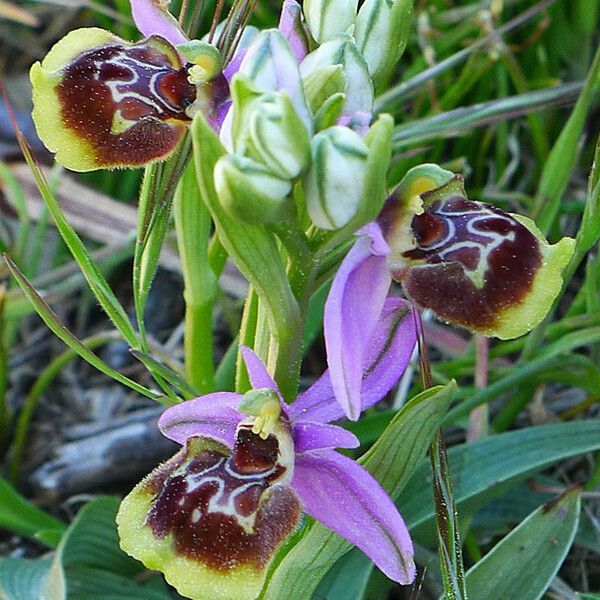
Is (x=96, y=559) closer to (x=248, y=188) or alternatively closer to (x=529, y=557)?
(x=529, y=557)

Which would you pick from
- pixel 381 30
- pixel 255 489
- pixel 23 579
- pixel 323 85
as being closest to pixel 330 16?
pixel 381 30

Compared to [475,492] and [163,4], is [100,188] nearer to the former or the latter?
[163,4]

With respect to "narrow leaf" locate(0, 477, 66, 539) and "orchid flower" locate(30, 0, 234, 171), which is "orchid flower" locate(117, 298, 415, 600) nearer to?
"orchid flower" locate(30, 0, 234, 171)

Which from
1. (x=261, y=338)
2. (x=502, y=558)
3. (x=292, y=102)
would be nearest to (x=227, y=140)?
(x=292, y=102)

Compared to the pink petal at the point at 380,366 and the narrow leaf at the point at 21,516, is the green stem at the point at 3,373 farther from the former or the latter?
the pink petal at the point at 380,366

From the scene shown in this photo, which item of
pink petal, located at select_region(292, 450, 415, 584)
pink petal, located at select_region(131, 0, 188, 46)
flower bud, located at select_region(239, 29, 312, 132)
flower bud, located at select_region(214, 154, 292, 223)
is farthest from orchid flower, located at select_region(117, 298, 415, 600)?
pink petal, located at select_region(131, 0, 188, 46)
